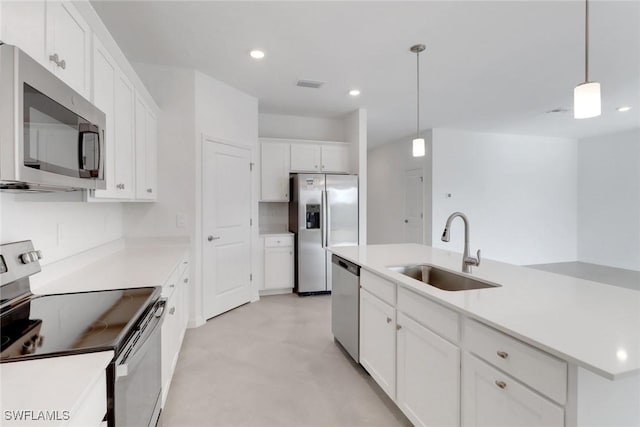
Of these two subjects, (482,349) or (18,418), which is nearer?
(18,418)

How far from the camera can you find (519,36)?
2746 millimetres

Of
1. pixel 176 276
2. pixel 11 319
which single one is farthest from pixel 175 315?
pixel 11 319

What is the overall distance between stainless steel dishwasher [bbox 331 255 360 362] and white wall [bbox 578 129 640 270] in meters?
6.46

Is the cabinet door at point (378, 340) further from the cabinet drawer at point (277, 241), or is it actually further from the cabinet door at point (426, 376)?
the cabinet drawer at point (277, 241)

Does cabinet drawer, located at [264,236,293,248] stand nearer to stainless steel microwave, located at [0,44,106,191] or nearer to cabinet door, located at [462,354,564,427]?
stainless steel microwave, located at [0,44,106,191]

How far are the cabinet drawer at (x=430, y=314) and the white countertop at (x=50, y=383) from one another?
1319 mm

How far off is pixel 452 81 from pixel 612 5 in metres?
1.56

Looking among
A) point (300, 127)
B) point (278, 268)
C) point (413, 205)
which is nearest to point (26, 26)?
point (278, 268)

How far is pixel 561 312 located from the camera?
1.25 metres

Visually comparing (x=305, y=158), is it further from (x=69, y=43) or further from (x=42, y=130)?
(x=42, y=130)

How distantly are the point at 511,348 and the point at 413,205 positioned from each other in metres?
5.56

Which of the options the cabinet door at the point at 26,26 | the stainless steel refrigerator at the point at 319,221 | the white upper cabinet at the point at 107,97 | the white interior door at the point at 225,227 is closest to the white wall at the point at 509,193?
the stainless steel refrigerator at the point at 319,221

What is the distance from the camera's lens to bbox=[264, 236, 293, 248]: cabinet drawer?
4559mm

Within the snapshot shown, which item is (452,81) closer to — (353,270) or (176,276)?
(353,270)
